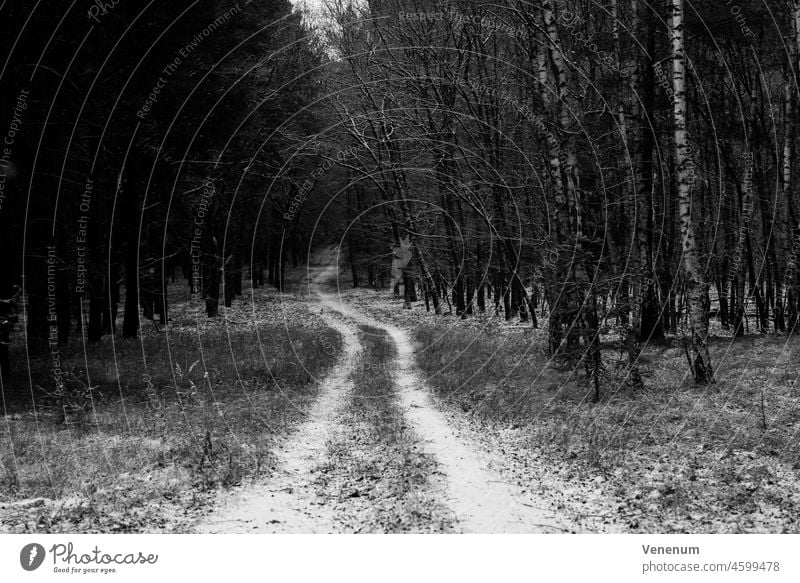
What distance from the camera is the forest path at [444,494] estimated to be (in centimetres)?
834

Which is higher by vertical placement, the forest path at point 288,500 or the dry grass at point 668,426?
the dry grass at point 668,426

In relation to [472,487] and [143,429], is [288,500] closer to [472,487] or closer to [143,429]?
[472,487]

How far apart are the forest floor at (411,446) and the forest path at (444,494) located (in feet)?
0.14

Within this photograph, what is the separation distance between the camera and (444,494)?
30.8 ft

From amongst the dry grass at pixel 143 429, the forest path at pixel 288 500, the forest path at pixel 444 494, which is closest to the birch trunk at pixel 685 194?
the forest path at pixel 444 494

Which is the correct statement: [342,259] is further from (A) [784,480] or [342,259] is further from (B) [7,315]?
(A) [784,480]

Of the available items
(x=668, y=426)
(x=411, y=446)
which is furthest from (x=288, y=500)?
(x=668, y=426)

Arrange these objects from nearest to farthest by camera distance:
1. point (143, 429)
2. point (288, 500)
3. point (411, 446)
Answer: point (288, 500), point (411, 446), point (143, 429)

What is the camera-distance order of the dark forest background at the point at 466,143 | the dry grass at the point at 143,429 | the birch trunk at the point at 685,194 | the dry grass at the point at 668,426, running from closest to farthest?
the dry grass at the point at 668,426 → the dry grass at the point at 143,429 → the birch trunk at the point at 685,194 → the dark forest background at the point at 466,143

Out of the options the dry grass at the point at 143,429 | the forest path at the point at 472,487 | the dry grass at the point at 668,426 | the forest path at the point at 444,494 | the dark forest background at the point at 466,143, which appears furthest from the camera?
the dark forest background at the point at 466,143

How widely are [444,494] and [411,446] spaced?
283 centimetres

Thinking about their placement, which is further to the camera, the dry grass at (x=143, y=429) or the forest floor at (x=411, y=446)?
the dry grass at (x=143, y=429)

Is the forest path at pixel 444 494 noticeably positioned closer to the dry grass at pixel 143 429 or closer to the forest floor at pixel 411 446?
the forest floor at pixel 411 446

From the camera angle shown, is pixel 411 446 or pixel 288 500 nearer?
pixel 288 500
